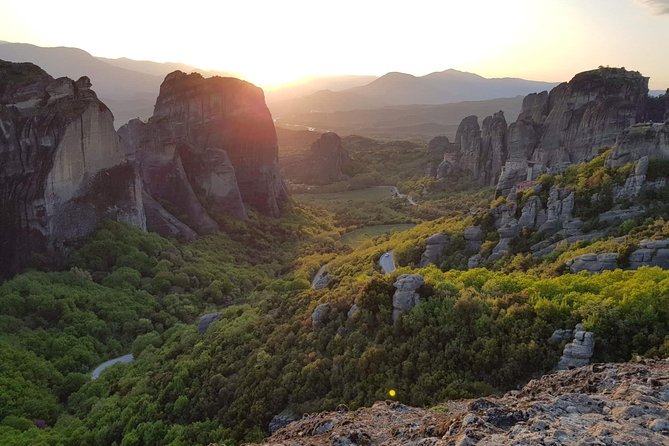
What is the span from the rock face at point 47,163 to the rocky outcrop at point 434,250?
29.4 meters

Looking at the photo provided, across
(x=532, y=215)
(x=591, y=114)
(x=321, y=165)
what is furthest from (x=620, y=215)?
(x=321, y=165)

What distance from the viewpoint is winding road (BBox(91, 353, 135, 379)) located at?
3241cm

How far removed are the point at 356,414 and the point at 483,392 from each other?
12.3ft

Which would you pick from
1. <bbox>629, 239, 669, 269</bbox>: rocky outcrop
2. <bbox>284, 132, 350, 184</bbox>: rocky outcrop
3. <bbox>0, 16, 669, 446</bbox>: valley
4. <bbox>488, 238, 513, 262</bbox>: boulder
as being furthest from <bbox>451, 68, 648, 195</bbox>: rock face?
<bbox>629, 239, 669, 269</bbox>: rocky outcrop

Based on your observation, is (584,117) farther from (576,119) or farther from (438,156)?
(438,156)

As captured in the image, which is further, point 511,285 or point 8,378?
point 8,378

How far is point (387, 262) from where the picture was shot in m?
37.5

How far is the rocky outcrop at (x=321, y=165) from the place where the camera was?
11738 centimetres

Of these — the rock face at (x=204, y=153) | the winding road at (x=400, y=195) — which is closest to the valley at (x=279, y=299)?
the rock face at (x=204, y=153)

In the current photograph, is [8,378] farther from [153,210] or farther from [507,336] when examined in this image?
[153,210]

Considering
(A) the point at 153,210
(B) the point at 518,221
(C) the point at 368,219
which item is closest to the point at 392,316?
(B) the point at 518,221

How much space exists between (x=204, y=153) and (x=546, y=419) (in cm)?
6010

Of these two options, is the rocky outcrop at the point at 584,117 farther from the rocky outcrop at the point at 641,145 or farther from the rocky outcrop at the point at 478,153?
the rocky outcrop at the point at 641,145

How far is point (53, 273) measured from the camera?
41.5 m
